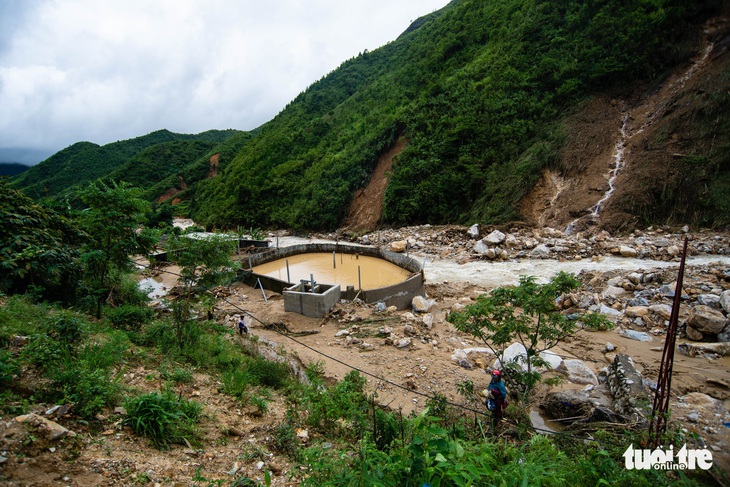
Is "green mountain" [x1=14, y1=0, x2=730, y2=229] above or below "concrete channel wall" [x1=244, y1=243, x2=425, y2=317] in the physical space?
above

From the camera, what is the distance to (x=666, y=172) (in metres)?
16.7

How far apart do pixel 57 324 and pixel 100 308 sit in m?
3.04

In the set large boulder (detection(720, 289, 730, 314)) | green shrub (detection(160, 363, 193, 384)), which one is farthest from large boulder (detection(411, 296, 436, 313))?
green shrub (detection(160, 363, 193, 384))

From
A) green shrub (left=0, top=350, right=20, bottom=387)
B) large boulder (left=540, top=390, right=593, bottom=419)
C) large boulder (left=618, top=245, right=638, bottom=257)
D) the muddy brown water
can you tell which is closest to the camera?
green shrub (left=0, top=350, right=20, bottom=387)

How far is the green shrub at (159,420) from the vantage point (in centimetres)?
337

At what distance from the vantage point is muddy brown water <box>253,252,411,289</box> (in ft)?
46.2

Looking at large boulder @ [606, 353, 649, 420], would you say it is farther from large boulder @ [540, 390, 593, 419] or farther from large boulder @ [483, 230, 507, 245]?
large boulder @ [483, 230, 507, 245]

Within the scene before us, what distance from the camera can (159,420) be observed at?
344 cm

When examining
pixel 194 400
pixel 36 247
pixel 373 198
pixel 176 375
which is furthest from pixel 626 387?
pixel 373 198

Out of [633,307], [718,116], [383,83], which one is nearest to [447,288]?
[633,307]

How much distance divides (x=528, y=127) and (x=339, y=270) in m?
16.4

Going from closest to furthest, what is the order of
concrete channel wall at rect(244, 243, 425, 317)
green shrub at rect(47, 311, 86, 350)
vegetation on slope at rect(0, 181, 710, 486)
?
vegetation on slope at rect(0, 181, 710, 486)
green shrub at rect(47, 311, 86, 350)
concrete channel wall at rect(244, 243, 425, 317)

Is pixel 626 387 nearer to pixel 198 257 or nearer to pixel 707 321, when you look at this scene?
pixel 707 321

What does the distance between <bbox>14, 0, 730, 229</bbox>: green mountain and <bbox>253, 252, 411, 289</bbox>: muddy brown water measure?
237 inches
